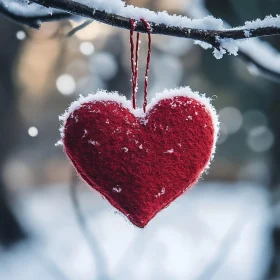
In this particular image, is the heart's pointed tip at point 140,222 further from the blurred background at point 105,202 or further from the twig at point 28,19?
the blurred background at point 105,202

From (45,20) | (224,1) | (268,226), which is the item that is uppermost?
(224,1)

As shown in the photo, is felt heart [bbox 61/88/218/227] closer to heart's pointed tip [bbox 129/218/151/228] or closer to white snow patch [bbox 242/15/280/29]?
heart's pointed tip [bbox 129/218/151/228]

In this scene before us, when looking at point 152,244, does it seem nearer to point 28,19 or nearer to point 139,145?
point 28,19

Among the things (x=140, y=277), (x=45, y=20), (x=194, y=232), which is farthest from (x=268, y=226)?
(x=45, y=20)

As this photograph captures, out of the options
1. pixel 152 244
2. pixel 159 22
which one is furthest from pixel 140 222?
pixel 152 244

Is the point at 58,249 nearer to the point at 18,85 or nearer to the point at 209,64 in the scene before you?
the point at 18,85

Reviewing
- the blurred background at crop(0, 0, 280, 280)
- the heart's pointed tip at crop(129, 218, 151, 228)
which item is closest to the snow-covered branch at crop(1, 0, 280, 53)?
the heart's pointed tip at crop(129, 218, 151, 228)
